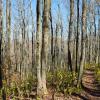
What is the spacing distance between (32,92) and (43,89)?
93cm

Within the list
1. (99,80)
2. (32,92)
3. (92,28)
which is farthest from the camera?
(92,28)

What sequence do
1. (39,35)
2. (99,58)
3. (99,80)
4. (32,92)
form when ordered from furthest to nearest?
(99,58) < (99,80) < (32,92) < (39,35)

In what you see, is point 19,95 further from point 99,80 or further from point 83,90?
point 99,80

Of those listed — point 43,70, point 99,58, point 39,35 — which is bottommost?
point 99,58

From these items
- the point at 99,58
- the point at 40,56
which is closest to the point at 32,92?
the point at 40,56

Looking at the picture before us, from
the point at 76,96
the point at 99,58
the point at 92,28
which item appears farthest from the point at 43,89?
the point at 92,28

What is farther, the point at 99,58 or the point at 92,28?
the point at 92,28

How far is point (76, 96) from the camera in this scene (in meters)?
12.2

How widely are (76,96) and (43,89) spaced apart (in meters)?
1.88

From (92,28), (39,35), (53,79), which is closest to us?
(39,35)

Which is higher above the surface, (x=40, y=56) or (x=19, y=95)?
(x=40, y=56)

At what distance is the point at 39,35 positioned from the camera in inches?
421

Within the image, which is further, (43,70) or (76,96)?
(76,96)

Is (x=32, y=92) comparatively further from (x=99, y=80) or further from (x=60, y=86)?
(x=99, y=80)
